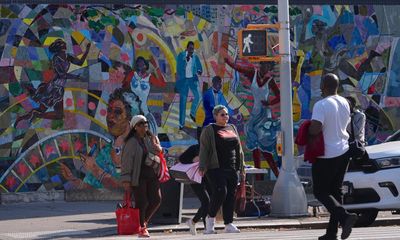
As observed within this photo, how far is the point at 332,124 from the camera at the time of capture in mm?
11914

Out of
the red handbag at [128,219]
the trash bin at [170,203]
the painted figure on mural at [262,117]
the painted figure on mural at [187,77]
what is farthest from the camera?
the painted figure on mural at [262,117]

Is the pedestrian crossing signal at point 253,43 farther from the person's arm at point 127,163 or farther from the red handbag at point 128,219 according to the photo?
the red handbag at point 128,219

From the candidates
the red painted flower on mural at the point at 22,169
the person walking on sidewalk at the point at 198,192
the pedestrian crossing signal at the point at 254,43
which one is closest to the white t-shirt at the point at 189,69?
the red painted flower on mural at the point at 22,169

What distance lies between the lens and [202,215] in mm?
15727

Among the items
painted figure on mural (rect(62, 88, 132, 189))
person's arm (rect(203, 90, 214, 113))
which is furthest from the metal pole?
painted figure on mural (rect(62, 88, 132, 189))

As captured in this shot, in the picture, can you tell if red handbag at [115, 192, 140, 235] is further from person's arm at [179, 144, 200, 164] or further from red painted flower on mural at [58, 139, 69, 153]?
red painted flower on mural at [58, 139, 69, 153]

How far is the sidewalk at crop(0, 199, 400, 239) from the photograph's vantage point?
1631 centimetres

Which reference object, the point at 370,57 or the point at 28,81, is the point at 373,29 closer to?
the point at 370,57

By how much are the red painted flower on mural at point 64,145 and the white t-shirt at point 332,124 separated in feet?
35.0

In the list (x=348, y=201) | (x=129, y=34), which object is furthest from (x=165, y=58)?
(x=348, y=201)

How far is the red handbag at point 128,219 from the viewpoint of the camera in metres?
15.4

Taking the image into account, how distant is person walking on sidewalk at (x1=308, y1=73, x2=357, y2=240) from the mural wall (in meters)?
10.6

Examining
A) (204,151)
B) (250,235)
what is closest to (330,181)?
(250,235)

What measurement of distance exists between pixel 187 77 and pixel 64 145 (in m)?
2.99
